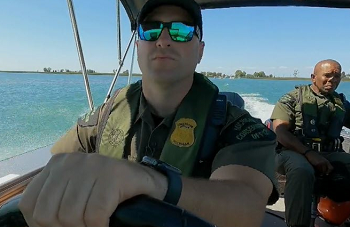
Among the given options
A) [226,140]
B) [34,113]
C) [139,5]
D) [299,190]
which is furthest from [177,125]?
[34,113]

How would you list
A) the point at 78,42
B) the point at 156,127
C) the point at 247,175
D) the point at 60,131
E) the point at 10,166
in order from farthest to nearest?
1. the point at 60,131
2. the point at 78,42
3. the point at 10,166
4. the point at 156,127
5. the point at 247,175

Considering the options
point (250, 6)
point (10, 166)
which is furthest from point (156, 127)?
point (250, 6)

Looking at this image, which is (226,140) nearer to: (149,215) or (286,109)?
(149,215)

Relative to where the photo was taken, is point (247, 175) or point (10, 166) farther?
point (10, 166)

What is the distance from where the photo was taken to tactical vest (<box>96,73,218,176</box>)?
1051 millimetres

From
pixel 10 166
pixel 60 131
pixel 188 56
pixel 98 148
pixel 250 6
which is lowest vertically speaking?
pixel 60 131

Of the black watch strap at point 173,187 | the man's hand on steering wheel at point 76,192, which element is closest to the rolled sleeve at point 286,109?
the black watch strap at point 173,187

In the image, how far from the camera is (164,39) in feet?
4.08

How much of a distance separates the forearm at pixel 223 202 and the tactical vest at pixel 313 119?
211 cm

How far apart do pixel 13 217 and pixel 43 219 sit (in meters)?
0.06

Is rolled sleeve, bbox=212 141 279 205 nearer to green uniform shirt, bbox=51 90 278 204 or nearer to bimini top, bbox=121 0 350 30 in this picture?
green uniform shirt, bbox=51 90 278 204

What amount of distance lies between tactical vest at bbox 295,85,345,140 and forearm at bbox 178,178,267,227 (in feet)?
6.91

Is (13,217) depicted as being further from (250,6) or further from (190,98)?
(250,6)

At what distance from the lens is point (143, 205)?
0.37 meters
